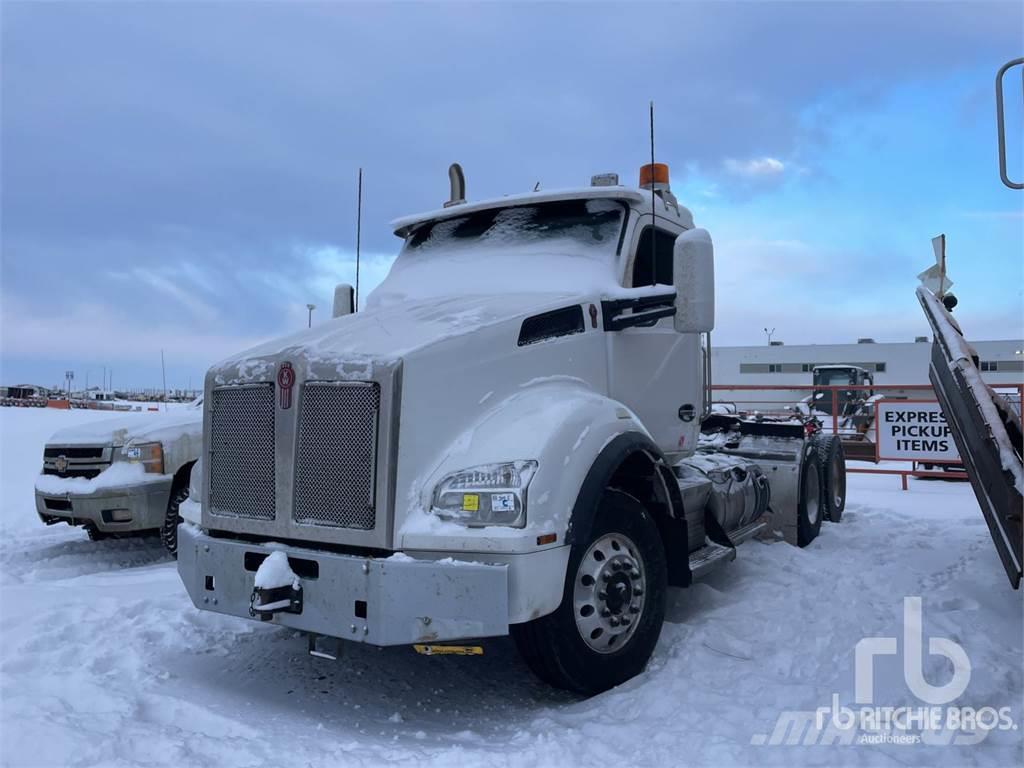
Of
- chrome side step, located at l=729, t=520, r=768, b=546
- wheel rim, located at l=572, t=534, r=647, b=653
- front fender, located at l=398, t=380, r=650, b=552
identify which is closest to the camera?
front fender, located at l=398, t=380, r=650, b=552

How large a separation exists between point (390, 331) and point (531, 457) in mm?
1103

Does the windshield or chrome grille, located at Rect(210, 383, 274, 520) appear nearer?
chrome grille, located at Rect(210, 383, 274, 520)

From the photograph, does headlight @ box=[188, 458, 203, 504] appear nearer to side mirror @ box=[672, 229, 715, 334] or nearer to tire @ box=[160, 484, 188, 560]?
side mirror @ box=[672, 229, 715, 334]

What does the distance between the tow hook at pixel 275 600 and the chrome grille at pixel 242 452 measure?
44 centimetres

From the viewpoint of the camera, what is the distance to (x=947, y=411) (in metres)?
6.22

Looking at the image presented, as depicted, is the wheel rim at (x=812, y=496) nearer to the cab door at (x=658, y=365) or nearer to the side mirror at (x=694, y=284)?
the cab door at (x=658, y=365)

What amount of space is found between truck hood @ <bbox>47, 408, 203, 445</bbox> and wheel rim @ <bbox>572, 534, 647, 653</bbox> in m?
4.60

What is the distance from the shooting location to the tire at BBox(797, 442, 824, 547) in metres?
7.47

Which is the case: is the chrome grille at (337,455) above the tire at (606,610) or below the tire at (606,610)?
above

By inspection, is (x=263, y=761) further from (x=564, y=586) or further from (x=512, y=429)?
(x=512, y=429)

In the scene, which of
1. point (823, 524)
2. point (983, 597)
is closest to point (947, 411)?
point (983, 597)

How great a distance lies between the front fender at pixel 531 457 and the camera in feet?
11.1

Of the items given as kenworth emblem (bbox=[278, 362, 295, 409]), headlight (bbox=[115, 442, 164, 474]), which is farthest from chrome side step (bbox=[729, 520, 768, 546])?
headlight (bbox=[115, 442, 164, 474])

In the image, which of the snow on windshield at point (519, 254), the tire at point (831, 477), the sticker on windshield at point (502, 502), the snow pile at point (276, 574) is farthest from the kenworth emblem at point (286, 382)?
the tire at point (831, 477)
